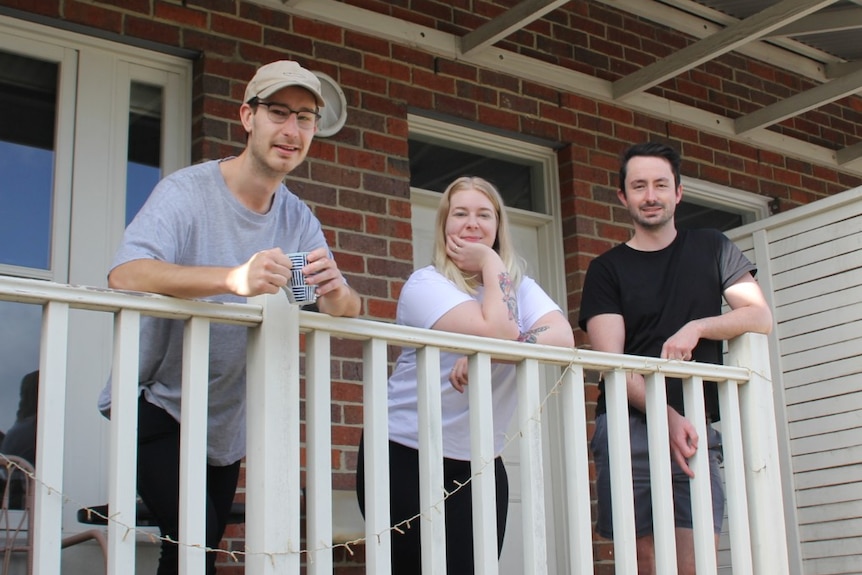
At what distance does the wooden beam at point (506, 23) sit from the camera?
4.49 m

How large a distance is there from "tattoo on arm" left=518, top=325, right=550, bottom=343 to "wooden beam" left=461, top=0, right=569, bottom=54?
1.88 metres

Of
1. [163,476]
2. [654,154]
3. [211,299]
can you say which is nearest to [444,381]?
[211,299]

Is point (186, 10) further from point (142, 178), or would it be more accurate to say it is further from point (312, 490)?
point (312, 490)

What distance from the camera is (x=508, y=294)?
9.36ft

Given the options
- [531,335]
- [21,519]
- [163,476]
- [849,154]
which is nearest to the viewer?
[163,476]

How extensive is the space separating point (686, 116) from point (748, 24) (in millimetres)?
1063

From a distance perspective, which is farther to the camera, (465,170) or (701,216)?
(701,216)

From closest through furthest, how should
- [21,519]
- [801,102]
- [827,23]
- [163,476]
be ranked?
1. [163,476]
2. [21,519]
3. [827,23]
4. [801,102]

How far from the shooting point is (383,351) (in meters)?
2.55

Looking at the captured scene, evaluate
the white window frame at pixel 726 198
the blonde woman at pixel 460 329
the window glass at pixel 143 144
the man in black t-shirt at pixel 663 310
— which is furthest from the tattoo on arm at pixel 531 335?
the white window frame at pixel 726 198

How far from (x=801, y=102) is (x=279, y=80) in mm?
3590

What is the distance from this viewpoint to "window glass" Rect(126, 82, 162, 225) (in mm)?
4207

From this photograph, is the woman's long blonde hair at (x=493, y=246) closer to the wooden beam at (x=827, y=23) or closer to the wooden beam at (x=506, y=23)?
the wooden beam at (x=506, y=23)

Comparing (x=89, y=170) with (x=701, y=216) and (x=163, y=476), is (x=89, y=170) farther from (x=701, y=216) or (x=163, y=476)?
(x=701, y=216)
